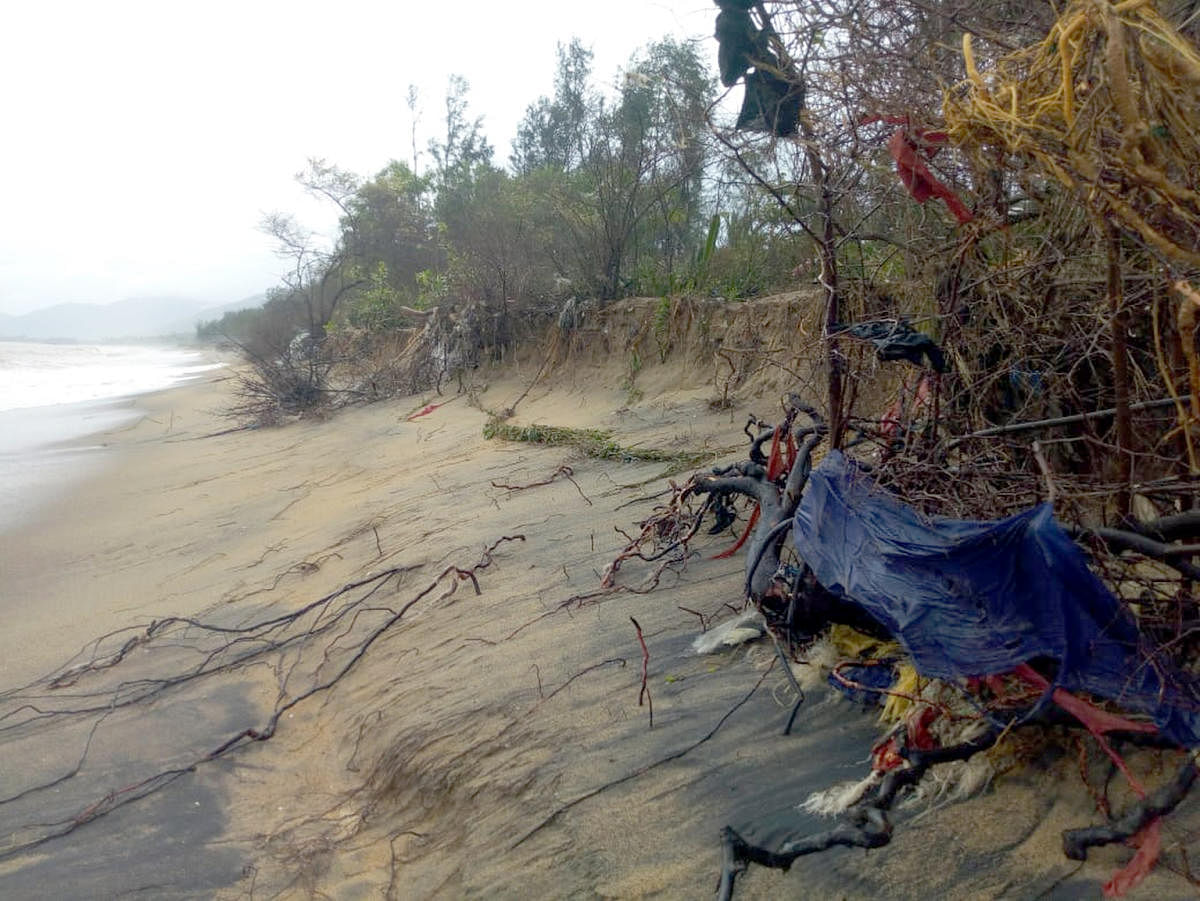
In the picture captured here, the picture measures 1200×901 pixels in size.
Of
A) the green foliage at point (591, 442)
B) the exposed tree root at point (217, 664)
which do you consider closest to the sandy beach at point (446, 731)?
the exposed tree root at point (217, 664)

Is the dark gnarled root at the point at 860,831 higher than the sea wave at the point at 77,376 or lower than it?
lower

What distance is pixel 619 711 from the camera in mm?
3264

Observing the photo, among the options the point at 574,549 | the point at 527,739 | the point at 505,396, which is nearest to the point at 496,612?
the point at 574,549

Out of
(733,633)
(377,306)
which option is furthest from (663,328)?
(377,306)

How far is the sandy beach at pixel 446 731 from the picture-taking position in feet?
8.21

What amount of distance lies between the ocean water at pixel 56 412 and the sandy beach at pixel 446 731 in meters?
4.36

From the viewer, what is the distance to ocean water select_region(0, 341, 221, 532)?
11484 millimetres

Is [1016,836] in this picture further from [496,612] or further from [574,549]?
[574,549]

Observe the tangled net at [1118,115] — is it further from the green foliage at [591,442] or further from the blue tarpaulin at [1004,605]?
the green foliage at [591,442]

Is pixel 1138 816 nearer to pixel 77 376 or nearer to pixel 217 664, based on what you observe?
pixel 217 664

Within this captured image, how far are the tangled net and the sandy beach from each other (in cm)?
135

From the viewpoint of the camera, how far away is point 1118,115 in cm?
181

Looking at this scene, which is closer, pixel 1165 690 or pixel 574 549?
pixel 1165 690

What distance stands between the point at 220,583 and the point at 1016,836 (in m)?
5.66
